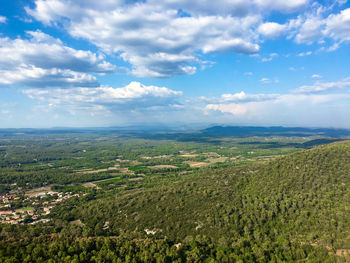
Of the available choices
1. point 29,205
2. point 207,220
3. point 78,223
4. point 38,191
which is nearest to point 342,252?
point 207,220

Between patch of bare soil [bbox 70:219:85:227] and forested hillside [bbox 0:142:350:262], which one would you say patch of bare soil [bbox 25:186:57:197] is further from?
patch of bare soil [bbox 70:219:85:227]

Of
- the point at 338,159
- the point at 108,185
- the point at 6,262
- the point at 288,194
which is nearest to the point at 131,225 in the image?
the point at 6,262

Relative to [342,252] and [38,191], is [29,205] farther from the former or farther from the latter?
[342,252]

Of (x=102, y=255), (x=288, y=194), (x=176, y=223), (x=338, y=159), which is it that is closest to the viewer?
(x=102, y=255)

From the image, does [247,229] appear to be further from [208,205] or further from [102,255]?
[102,255]

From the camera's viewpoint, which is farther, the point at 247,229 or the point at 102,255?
the point at 247,229

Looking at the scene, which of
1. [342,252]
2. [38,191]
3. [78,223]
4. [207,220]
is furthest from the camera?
[38,191]

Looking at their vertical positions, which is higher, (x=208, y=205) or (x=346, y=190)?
(x=346, y=190)

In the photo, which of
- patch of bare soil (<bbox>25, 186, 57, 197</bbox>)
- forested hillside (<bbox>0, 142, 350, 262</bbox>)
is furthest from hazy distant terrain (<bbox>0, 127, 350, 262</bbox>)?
patch of bare soil (<bbox>25, 186, 57, 197</bbox>)
